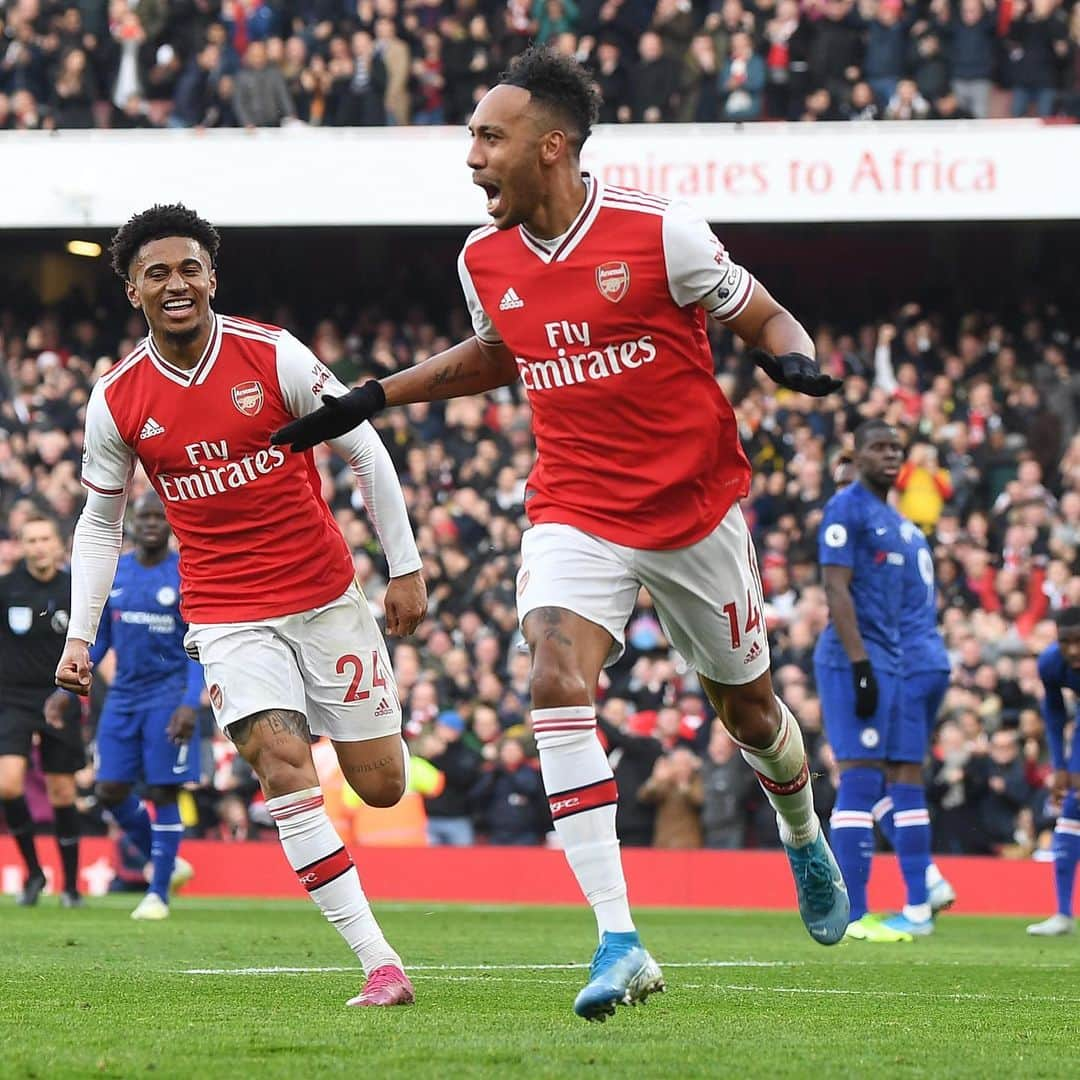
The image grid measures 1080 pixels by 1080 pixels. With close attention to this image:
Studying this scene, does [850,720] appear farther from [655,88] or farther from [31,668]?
[655,88]

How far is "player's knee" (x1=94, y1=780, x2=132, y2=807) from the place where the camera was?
13.3 m

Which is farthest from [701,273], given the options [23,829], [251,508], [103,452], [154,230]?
[23,829]

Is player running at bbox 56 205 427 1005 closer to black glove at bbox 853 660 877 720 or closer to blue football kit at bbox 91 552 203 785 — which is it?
black glove at bbox 853 660 877 720

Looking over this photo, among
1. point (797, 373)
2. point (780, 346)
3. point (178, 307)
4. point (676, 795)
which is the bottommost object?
point (676, 795)

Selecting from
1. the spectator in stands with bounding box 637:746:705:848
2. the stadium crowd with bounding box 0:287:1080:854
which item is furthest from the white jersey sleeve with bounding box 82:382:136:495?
the spectator in stands with bounding box 637:746:705:848

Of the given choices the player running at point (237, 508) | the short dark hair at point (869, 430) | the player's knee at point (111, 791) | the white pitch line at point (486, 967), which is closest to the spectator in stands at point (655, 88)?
the player's knee at point (111, 791)

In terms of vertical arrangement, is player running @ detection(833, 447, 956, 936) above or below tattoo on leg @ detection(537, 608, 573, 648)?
below

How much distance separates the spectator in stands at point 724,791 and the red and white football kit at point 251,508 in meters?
9.68

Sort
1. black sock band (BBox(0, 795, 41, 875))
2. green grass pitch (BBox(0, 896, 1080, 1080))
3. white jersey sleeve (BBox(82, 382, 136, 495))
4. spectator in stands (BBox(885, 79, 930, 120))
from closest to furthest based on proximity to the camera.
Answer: green grass pitch (BBox(0, 896, 1080, 1080))
white jersey sleeve (BBox(82, 382, 136, 495))
black sock band (BBox(0, 795, 41, 875))
spectator in stands (BBox(885, 79, 930, 120))

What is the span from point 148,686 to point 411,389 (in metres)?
7.25

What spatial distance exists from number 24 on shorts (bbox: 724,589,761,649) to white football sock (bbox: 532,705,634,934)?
0.66 meters

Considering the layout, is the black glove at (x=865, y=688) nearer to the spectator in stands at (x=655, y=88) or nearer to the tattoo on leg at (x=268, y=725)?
the tattoo on leg at (x=268, y=725)

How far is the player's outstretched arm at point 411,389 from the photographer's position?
6.17 metres

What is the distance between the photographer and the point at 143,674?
43.5 feet
